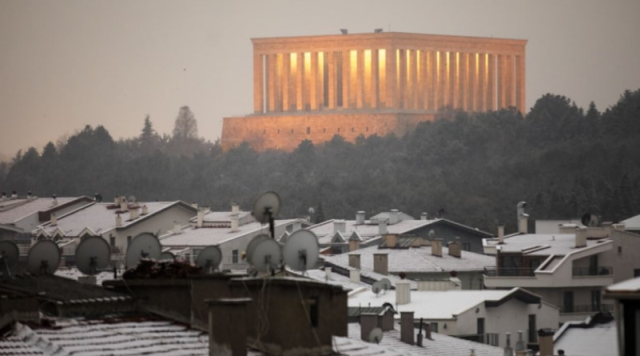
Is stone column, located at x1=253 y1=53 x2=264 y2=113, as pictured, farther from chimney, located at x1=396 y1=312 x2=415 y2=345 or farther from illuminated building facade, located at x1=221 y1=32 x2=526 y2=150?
chimney, located at x1=396 y1=312 x2=415 y2=345

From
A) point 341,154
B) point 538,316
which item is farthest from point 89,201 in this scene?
point 341,154

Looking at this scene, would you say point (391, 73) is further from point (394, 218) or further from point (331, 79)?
point (394, 218)

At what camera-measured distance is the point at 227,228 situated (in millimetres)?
74500

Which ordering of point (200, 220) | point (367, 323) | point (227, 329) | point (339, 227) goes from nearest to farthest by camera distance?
point (227, 329) < point (367, 323) < point (200, 220) < point (339, 227)

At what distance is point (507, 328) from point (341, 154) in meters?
108

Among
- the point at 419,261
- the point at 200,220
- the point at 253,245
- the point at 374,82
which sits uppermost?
the point at 374,82

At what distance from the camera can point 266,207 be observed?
63.0 feet

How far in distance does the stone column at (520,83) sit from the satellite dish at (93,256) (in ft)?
496

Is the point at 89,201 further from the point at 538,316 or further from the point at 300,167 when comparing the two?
the point at 300,167

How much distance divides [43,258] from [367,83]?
489ft

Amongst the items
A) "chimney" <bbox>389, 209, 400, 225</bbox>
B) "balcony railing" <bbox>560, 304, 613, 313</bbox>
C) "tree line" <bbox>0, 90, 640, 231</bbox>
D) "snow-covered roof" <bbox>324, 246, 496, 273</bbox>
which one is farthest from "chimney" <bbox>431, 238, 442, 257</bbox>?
"tree line" <bbox>0, 90, 640, 231</bbox>

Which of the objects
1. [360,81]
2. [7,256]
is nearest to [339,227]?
[7,256]

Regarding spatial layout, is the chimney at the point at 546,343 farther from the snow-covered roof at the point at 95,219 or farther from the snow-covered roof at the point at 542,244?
the snow-covered roof at the point at 95,219

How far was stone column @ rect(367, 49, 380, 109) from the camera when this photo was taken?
16675cm
